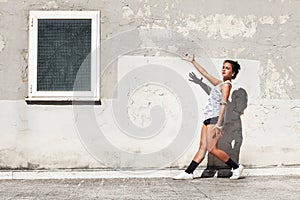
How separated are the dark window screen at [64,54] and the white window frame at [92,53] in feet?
0.18

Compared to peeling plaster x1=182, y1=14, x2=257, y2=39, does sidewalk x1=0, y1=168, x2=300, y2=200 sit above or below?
below

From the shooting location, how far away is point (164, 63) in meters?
7.00

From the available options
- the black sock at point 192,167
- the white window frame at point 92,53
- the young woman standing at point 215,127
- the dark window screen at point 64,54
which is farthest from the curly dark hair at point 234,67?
the dark window screen at point 64,54

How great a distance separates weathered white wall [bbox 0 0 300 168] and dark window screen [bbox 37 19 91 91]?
207 millimetres

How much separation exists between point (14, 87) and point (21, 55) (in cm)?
45

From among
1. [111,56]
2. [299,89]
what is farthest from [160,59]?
[299,89]

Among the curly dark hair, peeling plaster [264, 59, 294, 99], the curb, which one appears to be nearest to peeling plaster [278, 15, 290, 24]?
peeling plaster [264, 59, 294, 99]

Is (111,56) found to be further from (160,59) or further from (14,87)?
(14,87)

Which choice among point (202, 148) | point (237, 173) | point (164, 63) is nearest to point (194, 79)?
point (164, 63)

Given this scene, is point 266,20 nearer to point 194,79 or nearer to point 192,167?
point 194,79

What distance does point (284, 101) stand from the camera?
7.07 m

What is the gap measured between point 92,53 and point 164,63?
100cm

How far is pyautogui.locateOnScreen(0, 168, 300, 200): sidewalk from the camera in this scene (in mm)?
5406

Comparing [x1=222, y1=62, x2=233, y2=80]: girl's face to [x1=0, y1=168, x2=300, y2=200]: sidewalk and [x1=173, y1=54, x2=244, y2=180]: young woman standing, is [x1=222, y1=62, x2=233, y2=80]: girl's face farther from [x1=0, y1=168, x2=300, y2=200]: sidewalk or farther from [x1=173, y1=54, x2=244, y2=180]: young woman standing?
[x1=0, y1=168, x2=300, y2=200]: sidewalk
